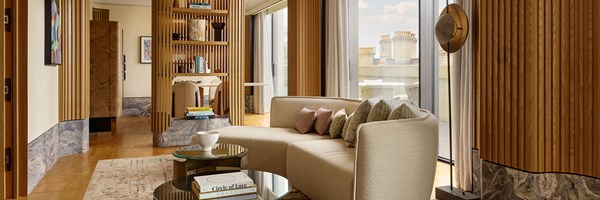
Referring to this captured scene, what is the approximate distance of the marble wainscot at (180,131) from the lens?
5.93m

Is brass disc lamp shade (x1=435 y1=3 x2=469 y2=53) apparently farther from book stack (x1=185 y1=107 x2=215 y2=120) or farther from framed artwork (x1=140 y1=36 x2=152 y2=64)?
framed artwork (x1=140 y1=36 x2=152 y2=64)

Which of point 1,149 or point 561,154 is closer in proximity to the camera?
point 561,154

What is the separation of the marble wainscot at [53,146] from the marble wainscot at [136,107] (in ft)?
13.7

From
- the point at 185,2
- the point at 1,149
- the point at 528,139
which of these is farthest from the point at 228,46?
the point at 528,139

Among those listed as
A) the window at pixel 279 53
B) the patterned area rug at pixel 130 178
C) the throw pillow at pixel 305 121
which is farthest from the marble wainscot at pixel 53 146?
the window at pixel 279 53

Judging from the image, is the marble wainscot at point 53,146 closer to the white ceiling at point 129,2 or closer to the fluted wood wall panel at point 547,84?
the fluted wood wall panel at point 547,84

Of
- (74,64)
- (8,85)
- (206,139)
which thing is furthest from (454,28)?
(74,64)

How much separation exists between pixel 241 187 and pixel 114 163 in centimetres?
309

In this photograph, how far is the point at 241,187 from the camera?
222 cm

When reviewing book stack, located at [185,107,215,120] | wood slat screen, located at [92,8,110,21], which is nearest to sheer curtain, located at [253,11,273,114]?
wood slat screen, located at [92,8,110,21]

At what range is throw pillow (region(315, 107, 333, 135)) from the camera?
401cm

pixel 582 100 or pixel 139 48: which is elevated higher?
pixel 139 48

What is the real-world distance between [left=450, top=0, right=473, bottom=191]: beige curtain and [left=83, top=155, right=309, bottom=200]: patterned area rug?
56.5 inches

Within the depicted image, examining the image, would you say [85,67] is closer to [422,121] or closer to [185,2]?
[185,2]
